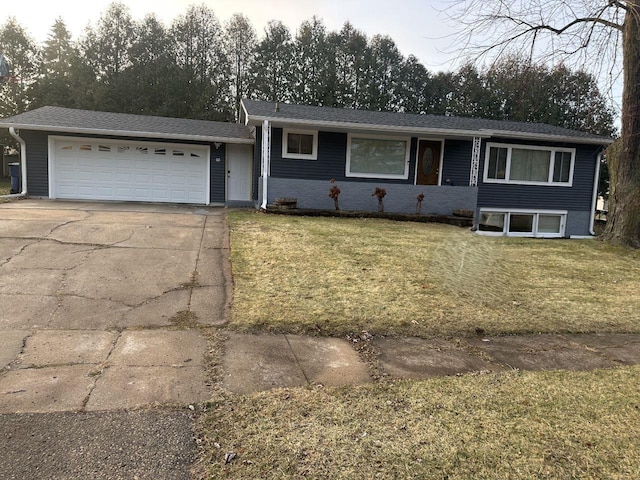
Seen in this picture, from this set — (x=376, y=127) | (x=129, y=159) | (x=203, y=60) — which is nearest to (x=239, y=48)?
(x=203, y=60)

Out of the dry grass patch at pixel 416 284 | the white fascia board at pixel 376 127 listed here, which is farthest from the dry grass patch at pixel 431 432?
the white fascia board at pixel 376 127

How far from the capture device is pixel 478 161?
Result: 1552 centimetres

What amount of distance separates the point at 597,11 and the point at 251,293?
38.4 ft

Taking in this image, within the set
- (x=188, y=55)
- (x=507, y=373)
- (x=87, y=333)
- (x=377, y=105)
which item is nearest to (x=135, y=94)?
(x=188, y=55)

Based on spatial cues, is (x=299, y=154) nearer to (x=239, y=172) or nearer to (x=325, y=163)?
(x=325, y=163)

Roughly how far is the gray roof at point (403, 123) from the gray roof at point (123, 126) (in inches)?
58.4

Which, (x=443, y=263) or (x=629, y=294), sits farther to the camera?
(x=443, y=263)

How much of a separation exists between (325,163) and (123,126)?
7.21 m

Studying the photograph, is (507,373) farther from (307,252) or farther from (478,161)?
(478,161)

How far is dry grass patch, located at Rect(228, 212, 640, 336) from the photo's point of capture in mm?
5051

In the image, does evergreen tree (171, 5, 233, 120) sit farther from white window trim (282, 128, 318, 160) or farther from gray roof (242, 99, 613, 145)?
white window trim (282, 128, 318, 160)

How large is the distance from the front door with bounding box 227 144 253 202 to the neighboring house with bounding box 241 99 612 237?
1011mm

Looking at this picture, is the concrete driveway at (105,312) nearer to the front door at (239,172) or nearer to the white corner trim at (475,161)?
the front door at (239,172)

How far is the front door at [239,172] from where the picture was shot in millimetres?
16734
